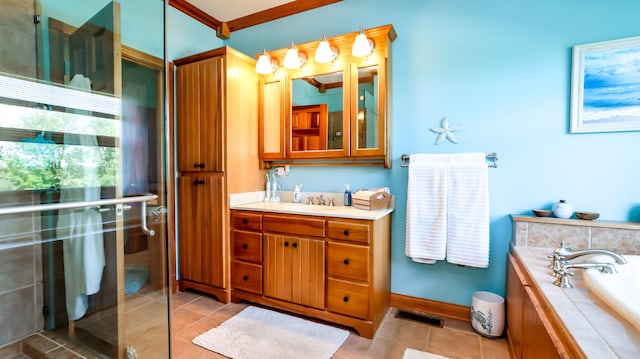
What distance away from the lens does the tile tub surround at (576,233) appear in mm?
1632

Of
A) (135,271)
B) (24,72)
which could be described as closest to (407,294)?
(135,271)

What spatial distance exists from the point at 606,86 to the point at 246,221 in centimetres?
275

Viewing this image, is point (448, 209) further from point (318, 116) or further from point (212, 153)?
point (212, 153)

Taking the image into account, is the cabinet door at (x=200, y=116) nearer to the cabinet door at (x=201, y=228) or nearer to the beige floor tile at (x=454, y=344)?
the cabinet door at (x=201, y=228)

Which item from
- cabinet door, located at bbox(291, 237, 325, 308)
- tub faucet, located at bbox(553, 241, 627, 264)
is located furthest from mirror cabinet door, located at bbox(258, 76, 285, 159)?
tub faucet, located at bbox(553, 241, 627, 264)

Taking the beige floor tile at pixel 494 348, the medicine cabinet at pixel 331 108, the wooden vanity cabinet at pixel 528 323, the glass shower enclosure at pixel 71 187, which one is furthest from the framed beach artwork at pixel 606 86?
the glass shower enclosure at pixel 71 187

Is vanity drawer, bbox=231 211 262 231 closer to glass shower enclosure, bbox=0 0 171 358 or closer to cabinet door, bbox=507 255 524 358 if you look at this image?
glass shower enclosure, bbox=0 0 171 358

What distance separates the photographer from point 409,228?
215 centimetres

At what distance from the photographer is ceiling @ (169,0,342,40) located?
2670 mm

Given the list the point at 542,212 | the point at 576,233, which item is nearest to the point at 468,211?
the point at 542,212

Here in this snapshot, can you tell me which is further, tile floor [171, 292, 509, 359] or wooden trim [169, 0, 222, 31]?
wooden trim [169, 0, 222, 31]

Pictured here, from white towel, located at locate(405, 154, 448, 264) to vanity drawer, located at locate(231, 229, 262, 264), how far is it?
1216mm

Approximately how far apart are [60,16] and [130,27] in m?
0.47

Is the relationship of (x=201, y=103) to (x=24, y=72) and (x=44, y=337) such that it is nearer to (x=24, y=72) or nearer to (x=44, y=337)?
(x=24, y=72)
